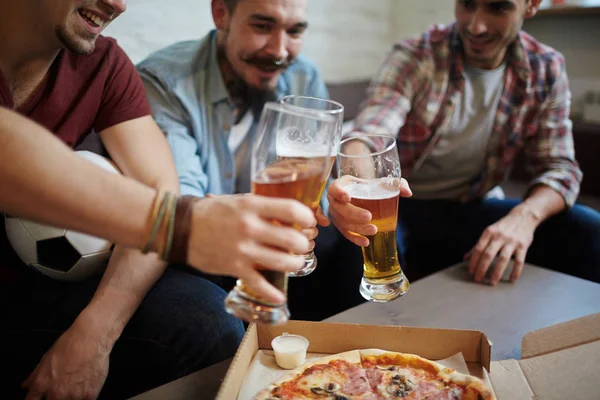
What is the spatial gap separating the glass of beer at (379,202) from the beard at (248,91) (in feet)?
3.03

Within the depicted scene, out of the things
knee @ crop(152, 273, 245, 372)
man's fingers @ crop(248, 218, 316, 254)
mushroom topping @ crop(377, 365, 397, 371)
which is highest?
man's fingers @ crop(248, 218, 316, 254)

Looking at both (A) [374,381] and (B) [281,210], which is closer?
(B) [281,210]

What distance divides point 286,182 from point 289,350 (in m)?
0.47

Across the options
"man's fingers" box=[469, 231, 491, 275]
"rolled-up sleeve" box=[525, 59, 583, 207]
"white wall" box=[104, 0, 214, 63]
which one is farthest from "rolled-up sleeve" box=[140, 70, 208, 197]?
"rolled-up sleeve" box=[525, 59, 583, 207]

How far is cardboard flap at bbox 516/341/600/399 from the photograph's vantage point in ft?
3.23

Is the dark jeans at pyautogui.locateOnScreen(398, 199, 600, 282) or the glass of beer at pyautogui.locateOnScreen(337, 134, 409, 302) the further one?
the dark jeans at pyautogui.locateOnScreen(398, 199, 600, 282)

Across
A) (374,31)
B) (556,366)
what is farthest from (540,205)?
(374,31)

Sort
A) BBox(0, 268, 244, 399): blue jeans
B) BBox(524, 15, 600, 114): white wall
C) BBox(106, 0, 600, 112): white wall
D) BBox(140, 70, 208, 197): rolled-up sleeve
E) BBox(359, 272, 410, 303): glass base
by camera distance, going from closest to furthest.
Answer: BBox(359, 272, 410, 303): glass base
BBox(0, 268, 244, 399): blue jeans
BBox(140, 70, 208, 197): rolled-up sleeve
BBox(106, 0, 600, 112): white wall
BBox(524, 15, 600, 114): white wall

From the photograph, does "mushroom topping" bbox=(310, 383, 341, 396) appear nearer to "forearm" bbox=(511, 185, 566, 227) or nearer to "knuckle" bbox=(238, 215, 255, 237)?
"knuckle" bbox=(238, 215, 255, 237)

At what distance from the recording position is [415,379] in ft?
3.47

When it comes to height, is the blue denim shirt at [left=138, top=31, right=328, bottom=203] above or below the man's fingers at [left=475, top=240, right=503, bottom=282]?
above

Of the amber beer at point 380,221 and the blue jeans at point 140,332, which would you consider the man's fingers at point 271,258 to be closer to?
the amber beer at point 380,221

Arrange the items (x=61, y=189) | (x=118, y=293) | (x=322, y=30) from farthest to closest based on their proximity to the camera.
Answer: (x=322, y=30), (x=118, y=293), (x=61, y=189)

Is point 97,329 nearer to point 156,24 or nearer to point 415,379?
point 415,379
